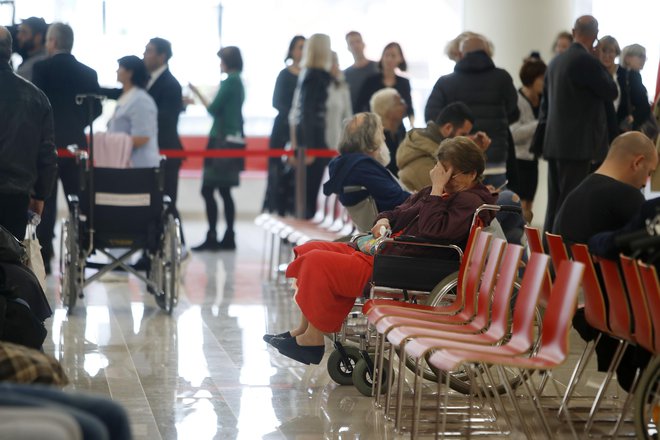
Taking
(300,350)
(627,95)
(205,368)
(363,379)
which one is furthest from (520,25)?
(363,379)

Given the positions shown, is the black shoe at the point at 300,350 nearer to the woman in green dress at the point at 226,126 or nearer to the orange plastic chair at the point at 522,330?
the orange plastic chair at the point at 522,330

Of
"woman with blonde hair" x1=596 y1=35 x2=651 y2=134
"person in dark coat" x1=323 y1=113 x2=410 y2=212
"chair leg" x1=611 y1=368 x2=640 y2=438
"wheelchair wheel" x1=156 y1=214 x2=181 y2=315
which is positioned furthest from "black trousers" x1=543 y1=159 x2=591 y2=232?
"chair leg" x1=611 y1=368 x2=640 y2=438

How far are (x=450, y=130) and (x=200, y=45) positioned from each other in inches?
348

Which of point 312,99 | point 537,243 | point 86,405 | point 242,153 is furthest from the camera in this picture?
point 242,153

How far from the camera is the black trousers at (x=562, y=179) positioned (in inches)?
310

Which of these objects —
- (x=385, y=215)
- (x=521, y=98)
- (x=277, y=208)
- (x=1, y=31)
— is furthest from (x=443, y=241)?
(x=277, y=208)

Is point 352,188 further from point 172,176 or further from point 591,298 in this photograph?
point 172,176

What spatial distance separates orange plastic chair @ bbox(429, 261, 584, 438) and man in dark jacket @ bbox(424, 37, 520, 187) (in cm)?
389

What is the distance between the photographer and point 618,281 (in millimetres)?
4020

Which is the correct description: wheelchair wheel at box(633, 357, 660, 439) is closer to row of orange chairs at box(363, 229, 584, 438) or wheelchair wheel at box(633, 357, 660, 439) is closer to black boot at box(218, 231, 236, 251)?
row of orange chairs at box(363, 229, 584, 438)

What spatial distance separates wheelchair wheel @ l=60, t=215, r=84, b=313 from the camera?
22.0ft

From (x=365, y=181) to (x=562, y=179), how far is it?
237 cm

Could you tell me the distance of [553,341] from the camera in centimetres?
368

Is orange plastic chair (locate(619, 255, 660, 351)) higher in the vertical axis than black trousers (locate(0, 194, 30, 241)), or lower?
higher
